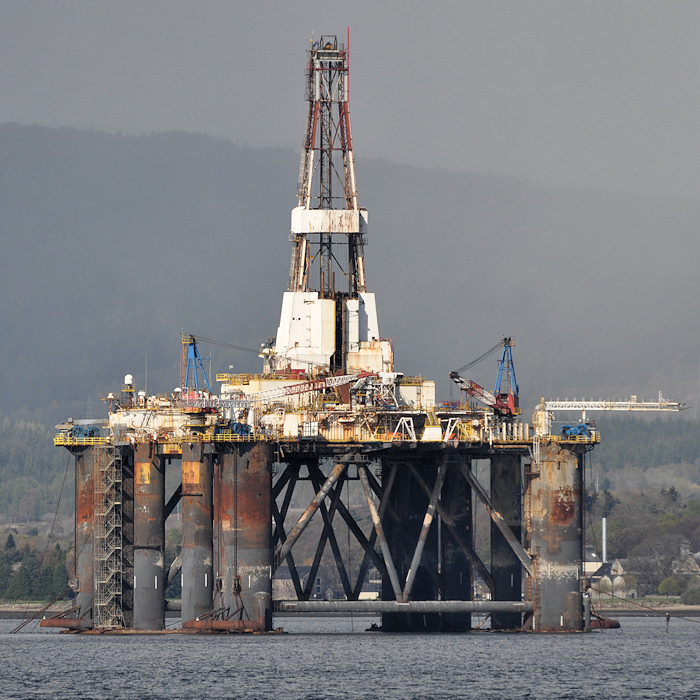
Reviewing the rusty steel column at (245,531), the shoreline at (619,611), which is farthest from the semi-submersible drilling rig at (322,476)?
the shoreline at (619,611)

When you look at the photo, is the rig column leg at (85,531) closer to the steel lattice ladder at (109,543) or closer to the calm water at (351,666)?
the calm water at (351,666)

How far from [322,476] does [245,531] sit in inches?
474

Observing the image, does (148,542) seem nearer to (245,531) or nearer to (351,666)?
(245,531)

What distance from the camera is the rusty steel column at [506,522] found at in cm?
11469

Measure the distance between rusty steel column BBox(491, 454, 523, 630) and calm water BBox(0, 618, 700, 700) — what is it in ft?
9.30

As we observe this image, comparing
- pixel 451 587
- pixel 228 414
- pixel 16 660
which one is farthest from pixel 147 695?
pixel 451 587

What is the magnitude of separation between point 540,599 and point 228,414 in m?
18.8

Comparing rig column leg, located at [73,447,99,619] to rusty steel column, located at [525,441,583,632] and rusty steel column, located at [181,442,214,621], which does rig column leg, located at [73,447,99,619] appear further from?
rusty steel column, located at [525,441,583,632]

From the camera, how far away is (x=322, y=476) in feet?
384

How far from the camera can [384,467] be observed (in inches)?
4582

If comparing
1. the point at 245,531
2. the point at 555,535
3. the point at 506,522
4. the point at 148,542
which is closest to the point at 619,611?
the point at 506,522

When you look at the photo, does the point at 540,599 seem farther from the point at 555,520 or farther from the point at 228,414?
the point at 228,414

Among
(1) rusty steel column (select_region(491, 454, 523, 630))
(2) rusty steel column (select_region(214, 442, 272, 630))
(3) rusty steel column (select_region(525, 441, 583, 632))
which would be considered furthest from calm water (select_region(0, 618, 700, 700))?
(1) rusty steel column (select_region(491, 454, 523, 630))

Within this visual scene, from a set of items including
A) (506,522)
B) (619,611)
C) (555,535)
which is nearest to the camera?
(555,535)
